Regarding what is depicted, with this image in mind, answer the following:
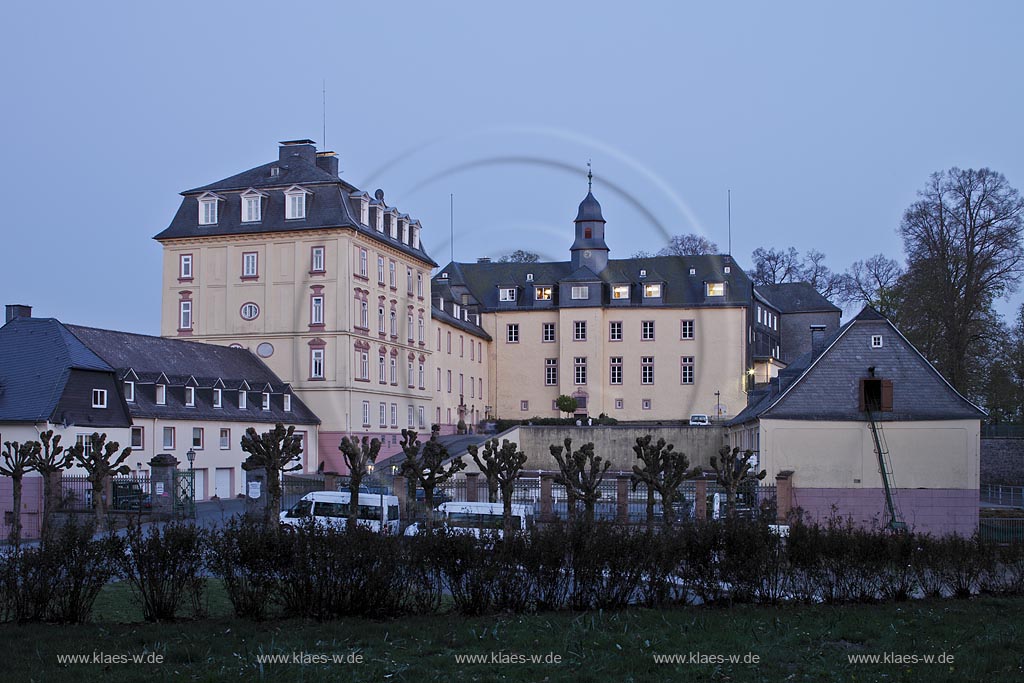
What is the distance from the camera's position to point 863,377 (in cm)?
4653

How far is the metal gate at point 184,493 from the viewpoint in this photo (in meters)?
39.7

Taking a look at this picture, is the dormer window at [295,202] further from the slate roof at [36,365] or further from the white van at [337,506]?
the white van at [337,506]

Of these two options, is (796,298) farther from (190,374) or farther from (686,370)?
(190,374)

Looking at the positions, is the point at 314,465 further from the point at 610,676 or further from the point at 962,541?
the point at 610,676

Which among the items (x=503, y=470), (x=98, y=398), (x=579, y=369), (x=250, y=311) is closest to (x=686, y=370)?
(x=579, y=369)

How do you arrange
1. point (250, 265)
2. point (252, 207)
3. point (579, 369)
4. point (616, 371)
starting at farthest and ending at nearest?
point (579, 369)
point (616, 371)
point (252, 207)
point (250, 265)

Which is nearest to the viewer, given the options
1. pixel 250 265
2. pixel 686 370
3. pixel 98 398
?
pixel 98 398

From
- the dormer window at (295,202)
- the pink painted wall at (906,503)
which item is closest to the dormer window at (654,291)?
the dormer window at (295,202)

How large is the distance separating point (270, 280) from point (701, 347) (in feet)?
116

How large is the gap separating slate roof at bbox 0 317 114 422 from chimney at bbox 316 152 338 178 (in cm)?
2429

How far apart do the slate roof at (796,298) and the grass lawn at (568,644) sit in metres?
81.9

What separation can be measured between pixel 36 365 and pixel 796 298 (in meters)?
69.0

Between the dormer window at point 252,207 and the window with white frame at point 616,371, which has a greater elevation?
the dormer window at point 252,207

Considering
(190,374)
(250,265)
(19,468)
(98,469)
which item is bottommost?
(98,469)
